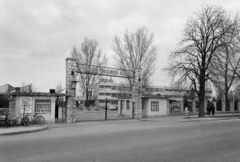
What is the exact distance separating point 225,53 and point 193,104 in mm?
9202

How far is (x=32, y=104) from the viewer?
62.1 ft

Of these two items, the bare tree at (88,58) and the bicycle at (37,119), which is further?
the bare tree at (88,58)

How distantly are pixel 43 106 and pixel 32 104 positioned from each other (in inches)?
34.7

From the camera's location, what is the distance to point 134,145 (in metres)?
8.82

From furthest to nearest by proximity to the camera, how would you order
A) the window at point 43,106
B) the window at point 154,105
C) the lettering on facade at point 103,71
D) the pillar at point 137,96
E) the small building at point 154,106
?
the window at point 154,105
the small building at point 154,106
the pillar at point 137,96
the lettering on facade at point 103,71
the window at point 43,106

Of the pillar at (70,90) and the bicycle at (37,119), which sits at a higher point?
the pillar at (70,90)

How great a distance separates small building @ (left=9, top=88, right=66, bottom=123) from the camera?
727 inches

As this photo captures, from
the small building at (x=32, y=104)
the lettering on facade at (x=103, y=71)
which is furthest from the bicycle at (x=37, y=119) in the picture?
the lettering on facade at (x=103, y=71)

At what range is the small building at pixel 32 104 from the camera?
1847cm

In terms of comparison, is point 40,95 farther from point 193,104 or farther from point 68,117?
point 193,104

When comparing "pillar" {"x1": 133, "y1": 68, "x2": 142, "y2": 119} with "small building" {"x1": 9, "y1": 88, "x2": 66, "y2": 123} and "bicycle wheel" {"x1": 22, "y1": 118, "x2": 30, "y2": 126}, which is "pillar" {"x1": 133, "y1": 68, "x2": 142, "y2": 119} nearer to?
"small building" {"x1": 9, "y1": 88, "x2": 66, "y2": 123}

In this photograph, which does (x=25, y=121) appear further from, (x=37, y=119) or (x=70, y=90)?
(x=70, y=90)

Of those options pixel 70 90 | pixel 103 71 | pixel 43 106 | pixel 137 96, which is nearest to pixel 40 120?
pixel 43 106

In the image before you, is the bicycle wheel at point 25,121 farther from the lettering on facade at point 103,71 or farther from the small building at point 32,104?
the lettering on facade at point 103,71
